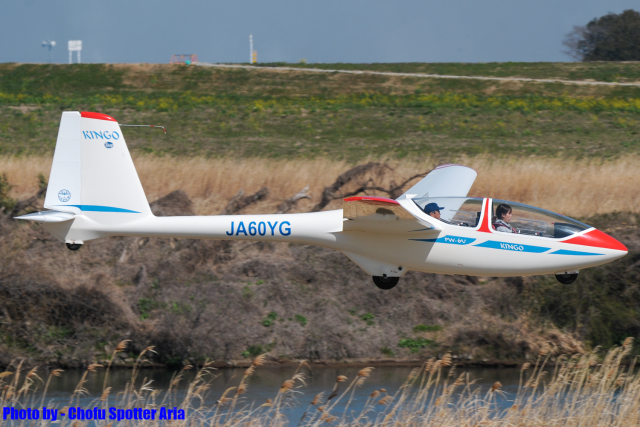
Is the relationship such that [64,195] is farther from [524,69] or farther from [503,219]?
[524,69]

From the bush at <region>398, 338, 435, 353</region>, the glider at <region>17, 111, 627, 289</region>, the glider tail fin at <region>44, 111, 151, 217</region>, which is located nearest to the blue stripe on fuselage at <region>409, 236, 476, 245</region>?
the glider at <region>17, 111, 627, 289</region>

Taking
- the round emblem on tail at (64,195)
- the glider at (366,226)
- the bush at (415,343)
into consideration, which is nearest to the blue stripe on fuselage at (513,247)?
the glider at (366,226)

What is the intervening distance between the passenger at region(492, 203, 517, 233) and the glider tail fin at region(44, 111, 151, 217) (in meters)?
5.80

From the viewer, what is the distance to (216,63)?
250ft

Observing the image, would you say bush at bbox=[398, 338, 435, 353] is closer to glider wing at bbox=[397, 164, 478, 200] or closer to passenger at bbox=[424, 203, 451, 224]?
glider wing at bbox=[397, 164, 478, 200]

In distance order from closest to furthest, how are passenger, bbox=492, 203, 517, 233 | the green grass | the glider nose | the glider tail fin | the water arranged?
1. the glider nose
2. passenger, bbox=492, 203, 517, 233
3. the glider tail fin
4. the water
5. the green grass

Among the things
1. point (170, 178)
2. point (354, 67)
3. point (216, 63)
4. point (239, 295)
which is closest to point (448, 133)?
point (170, 178)

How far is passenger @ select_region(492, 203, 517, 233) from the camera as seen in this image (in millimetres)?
10531

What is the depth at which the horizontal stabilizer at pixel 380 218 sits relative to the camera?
394 inches

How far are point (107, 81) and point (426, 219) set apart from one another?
5831 centimetres

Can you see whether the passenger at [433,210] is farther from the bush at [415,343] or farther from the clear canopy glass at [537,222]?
the bush at [415,343]

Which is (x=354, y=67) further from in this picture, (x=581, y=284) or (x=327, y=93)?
(x=581, y=284)

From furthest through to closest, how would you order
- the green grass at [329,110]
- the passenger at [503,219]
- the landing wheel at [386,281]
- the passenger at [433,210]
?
the green grass at [329,110]
the landing wheel at [386,281]
the passenger at [433,210]
the passenger at [503,219]

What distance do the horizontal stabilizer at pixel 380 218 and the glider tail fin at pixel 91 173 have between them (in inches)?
146
